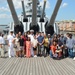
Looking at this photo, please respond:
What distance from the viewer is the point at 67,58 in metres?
11.1

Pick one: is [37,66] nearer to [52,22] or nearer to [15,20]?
[15,20]

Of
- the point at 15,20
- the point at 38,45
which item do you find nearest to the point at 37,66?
the point at 38,45

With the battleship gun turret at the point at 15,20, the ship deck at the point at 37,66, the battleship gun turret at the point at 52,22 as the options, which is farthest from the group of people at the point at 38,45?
the battleship gun turret at the point at 52,22

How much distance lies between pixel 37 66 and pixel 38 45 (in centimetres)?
270

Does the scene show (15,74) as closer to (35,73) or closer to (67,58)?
(35,73)

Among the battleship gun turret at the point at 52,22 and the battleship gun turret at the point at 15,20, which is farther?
the battleship gun turret at the point at 52,22

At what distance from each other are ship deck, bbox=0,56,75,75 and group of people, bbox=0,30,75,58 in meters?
0.47

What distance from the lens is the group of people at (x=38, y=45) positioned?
10969mm

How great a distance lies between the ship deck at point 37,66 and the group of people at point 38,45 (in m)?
0.47

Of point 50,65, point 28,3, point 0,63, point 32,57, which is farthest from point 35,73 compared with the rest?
point 28,3

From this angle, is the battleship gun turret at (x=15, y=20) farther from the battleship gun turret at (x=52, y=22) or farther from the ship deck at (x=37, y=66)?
the ship deck at (x=37, y=66)

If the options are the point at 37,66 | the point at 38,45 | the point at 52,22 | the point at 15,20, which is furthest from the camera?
the point at 52,22

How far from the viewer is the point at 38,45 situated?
38.3 feet

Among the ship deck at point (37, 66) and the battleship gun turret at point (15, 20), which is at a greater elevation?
the battleship gun turret at point (15, 20)
